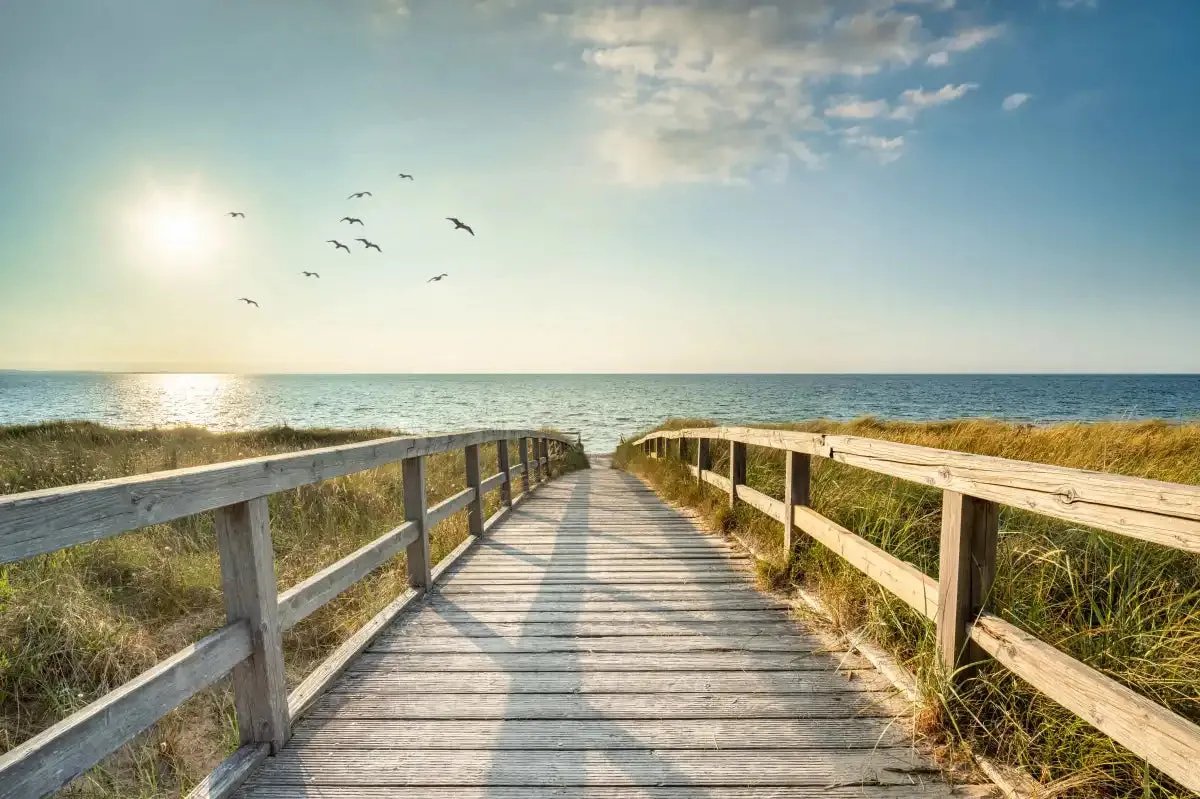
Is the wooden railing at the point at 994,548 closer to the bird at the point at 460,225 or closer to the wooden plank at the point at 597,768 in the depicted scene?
the wooden plank at the point at 597,768

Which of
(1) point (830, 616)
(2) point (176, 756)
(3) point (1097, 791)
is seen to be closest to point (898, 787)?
(3) point (1097, 791)

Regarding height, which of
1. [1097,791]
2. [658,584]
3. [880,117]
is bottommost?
[658,584]

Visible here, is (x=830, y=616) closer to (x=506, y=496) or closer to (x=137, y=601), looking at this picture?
(x=506, y=496)

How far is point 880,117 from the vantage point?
1230 centimetres

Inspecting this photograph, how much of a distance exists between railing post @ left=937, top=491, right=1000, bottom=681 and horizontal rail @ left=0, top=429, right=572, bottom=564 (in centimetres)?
269

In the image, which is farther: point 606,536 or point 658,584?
point 606,536

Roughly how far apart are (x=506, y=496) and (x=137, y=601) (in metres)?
3.75

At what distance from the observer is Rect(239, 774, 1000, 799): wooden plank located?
1.94 meters

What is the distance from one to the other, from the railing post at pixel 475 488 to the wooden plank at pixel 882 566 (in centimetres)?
307

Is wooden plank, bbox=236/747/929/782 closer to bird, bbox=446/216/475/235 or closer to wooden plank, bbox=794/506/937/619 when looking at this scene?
wooden plank, bbox=794/506/937/619

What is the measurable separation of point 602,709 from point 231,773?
1.40 m

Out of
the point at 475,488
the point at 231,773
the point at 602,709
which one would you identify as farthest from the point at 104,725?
the point at 475,488

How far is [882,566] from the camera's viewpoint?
9.34ft

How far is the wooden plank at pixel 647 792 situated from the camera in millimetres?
1944
